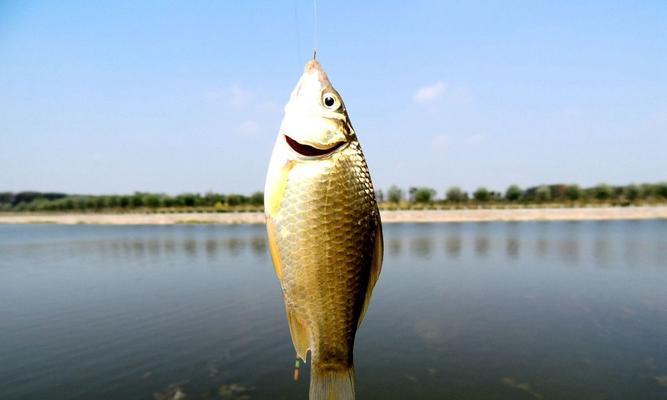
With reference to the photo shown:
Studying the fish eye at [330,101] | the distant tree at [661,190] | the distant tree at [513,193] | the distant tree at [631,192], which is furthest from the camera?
the distant tree at [513,193]

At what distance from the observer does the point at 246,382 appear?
7.15m

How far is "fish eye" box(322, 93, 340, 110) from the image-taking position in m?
2.17

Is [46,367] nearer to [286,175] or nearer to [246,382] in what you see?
[246,382]

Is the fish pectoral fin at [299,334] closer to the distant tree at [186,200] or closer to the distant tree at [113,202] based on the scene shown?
the distant tree at [186,200]

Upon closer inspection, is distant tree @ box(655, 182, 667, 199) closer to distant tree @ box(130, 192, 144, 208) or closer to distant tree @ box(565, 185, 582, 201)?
distant tree @ box(565, 185, 582, 201)

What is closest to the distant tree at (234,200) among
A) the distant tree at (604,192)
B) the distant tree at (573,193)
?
the distant tree at (573,193)

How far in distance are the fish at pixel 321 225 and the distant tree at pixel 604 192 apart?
9830 cm

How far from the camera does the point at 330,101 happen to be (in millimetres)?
2182

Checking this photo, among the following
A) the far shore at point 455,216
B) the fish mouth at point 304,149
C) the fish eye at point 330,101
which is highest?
the fish eye at point 330,101

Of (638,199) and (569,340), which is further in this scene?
(638,199)

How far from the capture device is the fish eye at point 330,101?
2166mm

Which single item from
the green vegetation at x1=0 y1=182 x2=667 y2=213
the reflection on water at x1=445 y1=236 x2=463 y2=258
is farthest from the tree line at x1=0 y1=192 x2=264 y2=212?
the reflection on water at x1=445 y1=236 x2=463 y2=258

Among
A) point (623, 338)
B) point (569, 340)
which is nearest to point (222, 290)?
point (569, 340)

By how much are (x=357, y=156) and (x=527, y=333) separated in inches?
368
